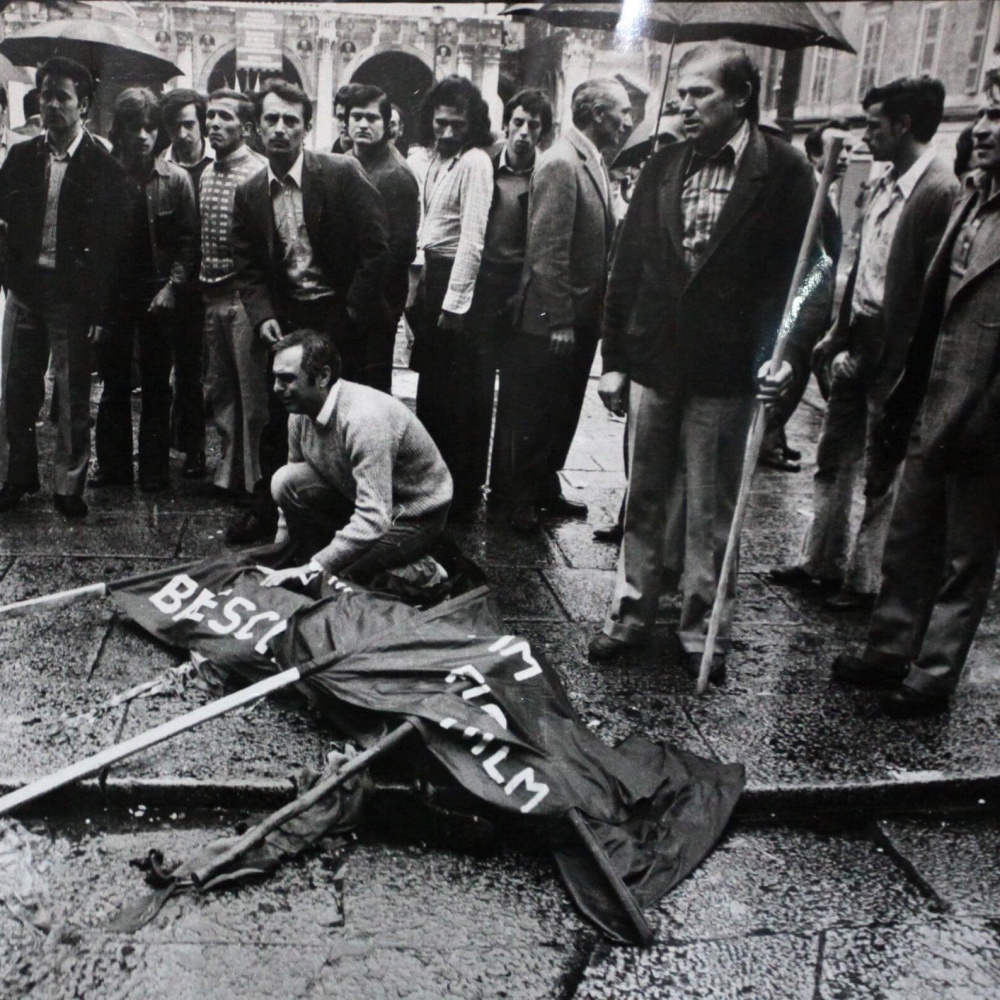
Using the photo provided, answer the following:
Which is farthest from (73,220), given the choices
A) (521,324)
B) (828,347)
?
(828,347)

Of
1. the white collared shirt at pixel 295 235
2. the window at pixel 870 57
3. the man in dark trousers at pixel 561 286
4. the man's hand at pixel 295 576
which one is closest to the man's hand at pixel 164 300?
the white collared shirt at pixel 295 235

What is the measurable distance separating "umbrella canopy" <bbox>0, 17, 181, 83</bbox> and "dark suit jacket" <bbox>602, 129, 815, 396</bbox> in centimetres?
223

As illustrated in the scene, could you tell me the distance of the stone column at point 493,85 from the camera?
4.80m

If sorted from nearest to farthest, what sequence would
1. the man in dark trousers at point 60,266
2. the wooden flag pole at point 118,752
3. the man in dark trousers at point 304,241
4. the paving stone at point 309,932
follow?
the paving stone at point 309,932 → the wooden flag pole at point 118,752 → the man in dark trousers at point 304,241 → the man in dark trousers at point 60,266

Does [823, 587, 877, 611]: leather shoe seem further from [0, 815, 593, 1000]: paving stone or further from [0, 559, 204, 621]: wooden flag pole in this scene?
[0, 559, 204, 621]: wooden flag pole

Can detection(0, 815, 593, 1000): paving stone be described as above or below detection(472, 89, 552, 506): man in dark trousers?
below

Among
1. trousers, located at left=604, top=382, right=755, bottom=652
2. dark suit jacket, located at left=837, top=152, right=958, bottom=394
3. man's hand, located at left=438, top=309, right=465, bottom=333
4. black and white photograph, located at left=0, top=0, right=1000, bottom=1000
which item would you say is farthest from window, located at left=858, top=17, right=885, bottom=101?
man's hand, located at left=438, top=309, right=465, bottom=333

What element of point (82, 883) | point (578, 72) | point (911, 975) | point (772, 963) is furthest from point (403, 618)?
point (578, 72)

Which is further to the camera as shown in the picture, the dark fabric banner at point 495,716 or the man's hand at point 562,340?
the man's hand at point 562,340

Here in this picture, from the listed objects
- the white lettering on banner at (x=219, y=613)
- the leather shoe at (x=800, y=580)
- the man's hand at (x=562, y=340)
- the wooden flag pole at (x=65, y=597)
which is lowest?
the leather shoe at (x=800, y=580)

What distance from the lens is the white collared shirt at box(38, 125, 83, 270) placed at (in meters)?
5.23

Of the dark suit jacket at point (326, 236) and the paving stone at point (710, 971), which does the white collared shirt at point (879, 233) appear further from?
the paving stone at point (710, 971)

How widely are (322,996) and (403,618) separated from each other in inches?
53.6

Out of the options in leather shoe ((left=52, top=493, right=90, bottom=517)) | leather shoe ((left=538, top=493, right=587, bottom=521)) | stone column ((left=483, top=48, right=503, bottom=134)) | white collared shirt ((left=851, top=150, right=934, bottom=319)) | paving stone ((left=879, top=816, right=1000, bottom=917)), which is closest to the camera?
paving stone ((left=879, top=816, right=1000, bottom=917))
